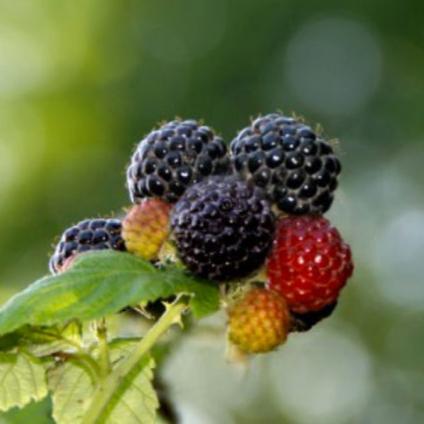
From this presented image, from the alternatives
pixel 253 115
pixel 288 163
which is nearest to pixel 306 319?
pixel 288 163

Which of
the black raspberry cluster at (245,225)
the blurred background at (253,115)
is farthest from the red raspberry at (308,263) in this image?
the blurred background at (253,115)

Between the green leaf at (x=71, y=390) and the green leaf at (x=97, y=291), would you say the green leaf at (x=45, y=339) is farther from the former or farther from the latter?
the green leaf at (x=97, y=291)

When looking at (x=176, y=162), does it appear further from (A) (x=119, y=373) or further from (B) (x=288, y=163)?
(A) (x=119, y=373)

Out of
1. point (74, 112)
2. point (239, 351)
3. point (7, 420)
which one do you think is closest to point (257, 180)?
point (239, 351)

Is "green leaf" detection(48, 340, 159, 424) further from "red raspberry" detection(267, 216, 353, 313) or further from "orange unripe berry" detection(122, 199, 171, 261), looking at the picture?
"red raspberry" detection(267, 216, 353, 313)

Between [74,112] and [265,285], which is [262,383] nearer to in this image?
[74,112]

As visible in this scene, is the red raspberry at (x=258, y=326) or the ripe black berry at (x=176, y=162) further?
the ripe black berry at (x=176, y=162)
